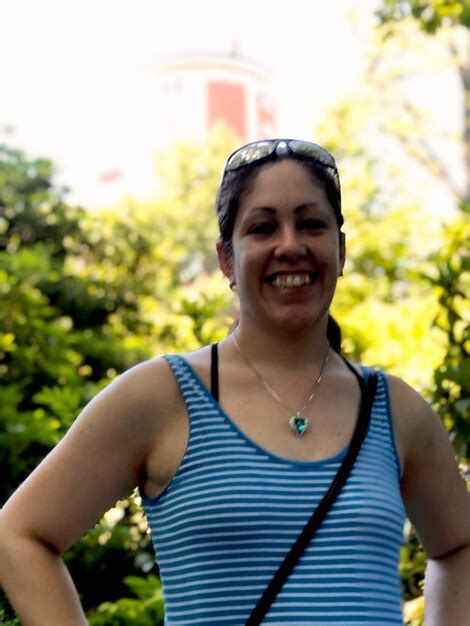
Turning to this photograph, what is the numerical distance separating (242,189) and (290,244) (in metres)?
0.15

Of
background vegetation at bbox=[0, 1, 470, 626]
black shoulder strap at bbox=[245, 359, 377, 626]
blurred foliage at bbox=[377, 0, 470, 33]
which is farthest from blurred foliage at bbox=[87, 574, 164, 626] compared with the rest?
blurred foliage at bbox=[377, 0, 470, 33]

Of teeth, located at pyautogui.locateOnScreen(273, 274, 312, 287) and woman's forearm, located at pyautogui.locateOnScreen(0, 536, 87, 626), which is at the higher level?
teeth, located at pyautogui.locateOnScreen(273, 274, 312, 287)

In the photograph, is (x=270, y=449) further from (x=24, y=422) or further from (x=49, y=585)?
(x=24, y=422)

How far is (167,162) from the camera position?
33156 millimetres

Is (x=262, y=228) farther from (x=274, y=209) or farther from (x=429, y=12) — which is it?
(x=429, y=12)

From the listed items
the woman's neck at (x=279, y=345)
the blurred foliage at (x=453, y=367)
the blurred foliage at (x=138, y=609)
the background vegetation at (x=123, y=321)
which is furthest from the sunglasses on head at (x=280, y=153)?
the blurred foliage at (x=453, y=367)

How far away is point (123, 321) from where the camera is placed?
24.9ft

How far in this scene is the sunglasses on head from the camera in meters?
2.17

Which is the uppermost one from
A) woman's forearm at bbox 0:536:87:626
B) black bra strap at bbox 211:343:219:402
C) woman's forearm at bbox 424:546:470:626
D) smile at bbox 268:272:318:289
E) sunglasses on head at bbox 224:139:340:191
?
sunglasses on head at bbox 224:139:340:191

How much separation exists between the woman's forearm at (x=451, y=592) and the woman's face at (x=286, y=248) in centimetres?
53

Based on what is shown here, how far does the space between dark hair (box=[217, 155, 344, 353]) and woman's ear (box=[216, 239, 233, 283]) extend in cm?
1

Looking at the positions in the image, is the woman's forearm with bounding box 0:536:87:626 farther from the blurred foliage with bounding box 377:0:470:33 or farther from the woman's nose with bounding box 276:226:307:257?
the blurred foliage with bounding box 377:0:470:33

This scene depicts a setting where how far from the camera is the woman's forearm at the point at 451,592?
2.22m

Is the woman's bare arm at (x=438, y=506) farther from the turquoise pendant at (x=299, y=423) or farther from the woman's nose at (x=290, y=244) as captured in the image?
the woman's nose at (x=290, y=244)
